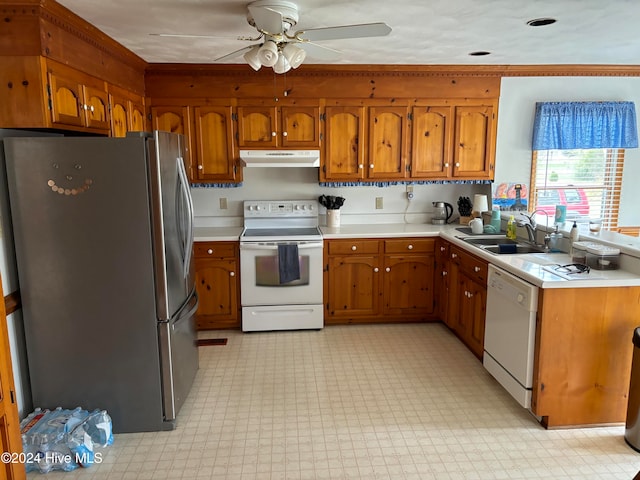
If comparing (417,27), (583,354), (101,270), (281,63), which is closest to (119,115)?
(101,270)

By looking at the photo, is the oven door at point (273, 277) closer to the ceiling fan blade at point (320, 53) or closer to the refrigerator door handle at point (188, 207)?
the refrigerator door handle at point (188, 207)

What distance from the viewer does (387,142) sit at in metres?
4.39

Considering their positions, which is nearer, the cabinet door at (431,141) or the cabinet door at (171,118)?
the cabinet door at (171,118)

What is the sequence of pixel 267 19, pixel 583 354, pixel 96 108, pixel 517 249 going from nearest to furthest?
pixel 267 19
pixel 583 354
pixel 96 108
pixel 517 249

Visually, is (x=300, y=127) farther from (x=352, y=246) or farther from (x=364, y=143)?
(x=352, y=246)

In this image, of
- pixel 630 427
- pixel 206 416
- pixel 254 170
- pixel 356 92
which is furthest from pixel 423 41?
pixel 206 416

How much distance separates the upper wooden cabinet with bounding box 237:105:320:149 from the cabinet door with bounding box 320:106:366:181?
142 mm

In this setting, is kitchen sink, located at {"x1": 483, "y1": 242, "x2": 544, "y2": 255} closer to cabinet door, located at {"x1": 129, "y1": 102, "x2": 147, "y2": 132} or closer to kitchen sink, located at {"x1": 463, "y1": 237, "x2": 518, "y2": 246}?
kitchen sink, located at {"x1": 463, "y1": 237, "x2": 518, "y2": 246}

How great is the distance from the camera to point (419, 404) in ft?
9.73

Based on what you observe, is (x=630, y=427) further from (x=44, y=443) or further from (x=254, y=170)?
(x=254, y=170)

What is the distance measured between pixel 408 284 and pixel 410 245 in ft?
1.26

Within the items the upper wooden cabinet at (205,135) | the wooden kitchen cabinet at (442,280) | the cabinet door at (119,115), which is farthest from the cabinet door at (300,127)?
the wooden kitchen cabinet at (442,280)

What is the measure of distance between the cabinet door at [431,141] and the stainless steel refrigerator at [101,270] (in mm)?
2488

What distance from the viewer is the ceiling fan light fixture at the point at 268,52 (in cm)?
235
